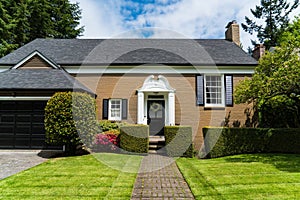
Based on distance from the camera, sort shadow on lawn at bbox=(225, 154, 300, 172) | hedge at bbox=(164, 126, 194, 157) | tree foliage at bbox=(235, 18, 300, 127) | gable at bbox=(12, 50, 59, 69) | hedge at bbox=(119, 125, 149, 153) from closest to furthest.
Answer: shadow on lawn at bbox=(225, 154, 300, 172)
tree foliage at bbox=(235, 18, 300, 127)
hedge at bbox=(164, 126, 194, 157)
hedge at bbox=(119, 125, 149, 153)
gable at bbox=(12, 50, 59, 69)

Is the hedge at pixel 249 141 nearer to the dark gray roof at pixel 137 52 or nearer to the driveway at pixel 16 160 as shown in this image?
the dark gray roof at pixel 137 52

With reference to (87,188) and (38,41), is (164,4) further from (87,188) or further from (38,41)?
(87,188)

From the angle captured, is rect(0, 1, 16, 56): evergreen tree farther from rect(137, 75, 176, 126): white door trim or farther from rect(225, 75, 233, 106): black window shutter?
rect(225, 75, 233, 106): black window shutter

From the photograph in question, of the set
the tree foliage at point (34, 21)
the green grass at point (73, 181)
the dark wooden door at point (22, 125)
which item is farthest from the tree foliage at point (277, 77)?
the tree foliage at point (34, 21)

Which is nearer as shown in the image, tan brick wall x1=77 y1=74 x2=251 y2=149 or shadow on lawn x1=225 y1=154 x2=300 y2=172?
shadow on lawn x1=225 y1=154 x2=300 y2=172

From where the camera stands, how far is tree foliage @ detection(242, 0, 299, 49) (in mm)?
31812

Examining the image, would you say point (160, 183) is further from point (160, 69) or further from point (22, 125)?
point (160, 69)

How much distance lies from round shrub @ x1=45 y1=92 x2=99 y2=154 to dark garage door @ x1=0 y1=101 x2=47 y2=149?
1.93m

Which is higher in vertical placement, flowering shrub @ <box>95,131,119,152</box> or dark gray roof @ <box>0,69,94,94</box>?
dark gray roof @ <box>0,69,94,94</box>

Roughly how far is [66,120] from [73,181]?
12.6 ft

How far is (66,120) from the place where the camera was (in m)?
9.00

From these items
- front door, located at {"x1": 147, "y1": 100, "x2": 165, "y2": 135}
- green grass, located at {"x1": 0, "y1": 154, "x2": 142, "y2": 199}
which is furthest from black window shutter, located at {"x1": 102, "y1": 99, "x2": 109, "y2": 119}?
green grass, located at {"x1": 0, "y1": 154, "x2": 142, "y2": 199}

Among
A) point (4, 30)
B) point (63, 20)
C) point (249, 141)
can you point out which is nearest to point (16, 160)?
point (249, 141)

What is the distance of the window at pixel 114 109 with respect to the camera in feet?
41.9
